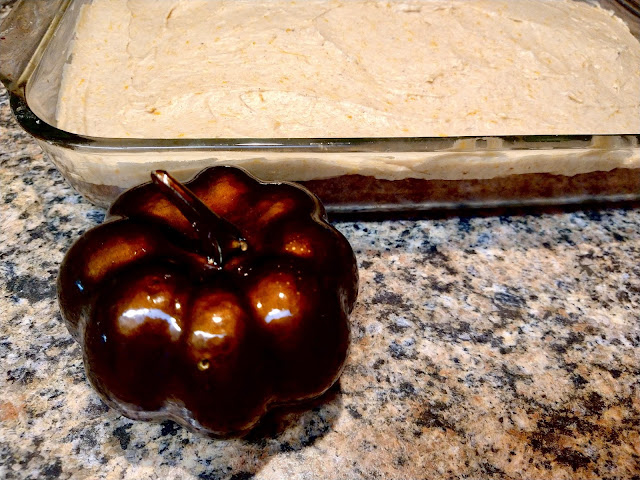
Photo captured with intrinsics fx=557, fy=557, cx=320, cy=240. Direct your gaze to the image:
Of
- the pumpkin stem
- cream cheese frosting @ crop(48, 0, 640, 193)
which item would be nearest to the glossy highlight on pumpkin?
the pumpkin stem

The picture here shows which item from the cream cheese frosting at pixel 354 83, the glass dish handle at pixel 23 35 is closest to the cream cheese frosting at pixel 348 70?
the cream cheese frosting at pixel 354 83

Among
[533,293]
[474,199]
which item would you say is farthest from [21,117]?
[533,293]

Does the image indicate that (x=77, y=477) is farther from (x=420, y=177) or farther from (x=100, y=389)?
(x=420, y=177)

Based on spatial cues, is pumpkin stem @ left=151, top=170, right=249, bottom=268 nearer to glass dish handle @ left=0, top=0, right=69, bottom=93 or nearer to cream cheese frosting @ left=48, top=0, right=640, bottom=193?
cream cheese frosting @ left=48, top=0, right=640, bottom=193

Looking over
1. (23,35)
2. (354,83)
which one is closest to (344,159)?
(354,83)

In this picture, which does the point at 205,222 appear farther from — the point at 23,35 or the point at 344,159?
the point at 23,35

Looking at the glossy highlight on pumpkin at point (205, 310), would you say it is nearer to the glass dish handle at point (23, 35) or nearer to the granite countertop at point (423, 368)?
the granite countertop at point (423, 368)
